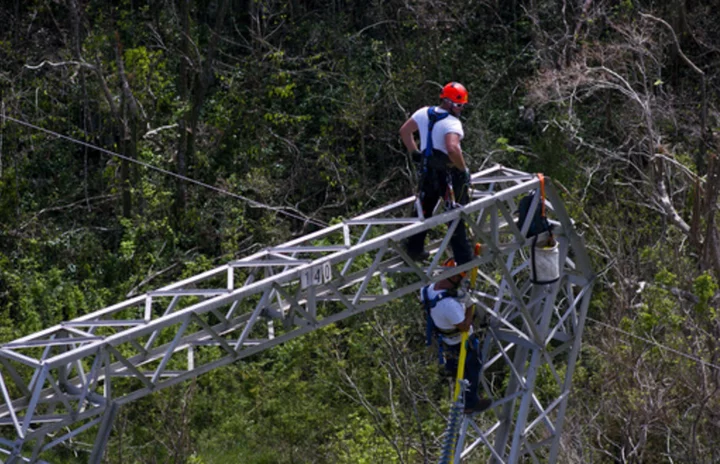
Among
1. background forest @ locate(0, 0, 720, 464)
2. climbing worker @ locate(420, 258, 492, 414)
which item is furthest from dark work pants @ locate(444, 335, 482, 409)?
background forest @ locate(0, 0, 720, 464)

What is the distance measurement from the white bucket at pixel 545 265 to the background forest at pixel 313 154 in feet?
21.3

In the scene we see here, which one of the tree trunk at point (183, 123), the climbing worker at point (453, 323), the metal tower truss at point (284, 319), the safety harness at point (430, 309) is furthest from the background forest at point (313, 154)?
the safety harness at point (430, 309)

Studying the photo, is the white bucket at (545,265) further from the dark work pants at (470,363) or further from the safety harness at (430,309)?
the safety harness at (430,309)

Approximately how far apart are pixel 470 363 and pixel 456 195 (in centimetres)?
184

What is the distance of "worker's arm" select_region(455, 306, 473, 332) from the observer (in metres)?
12.4

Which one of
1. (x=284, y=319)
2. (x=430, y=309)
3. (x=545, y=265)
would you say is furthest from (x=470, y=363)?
(x=284, y=319)

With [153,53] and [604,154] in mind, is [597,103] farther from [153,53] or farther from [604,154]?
[153,53]

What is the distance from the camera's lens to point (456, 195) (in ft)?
39.8

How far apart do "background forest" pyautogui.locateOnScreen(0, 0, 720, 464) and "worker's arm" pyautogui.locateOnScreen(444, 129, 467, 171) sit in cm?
817

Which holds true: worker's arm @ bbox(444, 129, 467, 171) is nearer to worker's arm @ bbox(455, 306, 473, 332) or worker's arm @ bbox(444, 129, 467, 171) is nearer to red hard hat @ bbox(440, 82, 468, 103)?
red hard hat @ bbox(440, 82, 468, 103)

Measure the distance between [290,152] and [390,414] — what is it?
775 centimetres

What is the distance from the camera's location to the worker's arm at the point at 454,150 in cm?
1166

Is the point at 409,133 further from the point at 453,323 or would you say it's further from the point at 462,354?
the point at 462,354

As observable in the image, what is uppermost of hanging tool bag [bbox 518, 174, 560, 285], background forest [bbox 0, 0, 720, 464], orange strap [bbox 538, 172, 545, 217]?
orange strap [bbox 538, 172, 545, 217]
